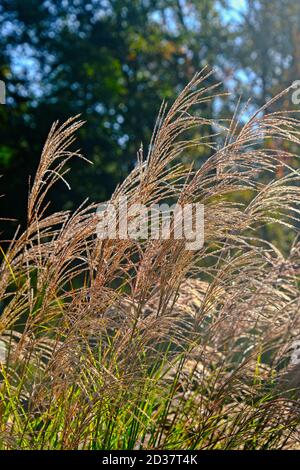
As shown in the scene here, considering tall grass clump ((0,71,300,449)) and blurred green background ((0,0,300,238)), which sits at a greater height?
blurred green background ((0,0,300,238))

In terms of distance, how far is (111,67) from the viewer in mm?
12984

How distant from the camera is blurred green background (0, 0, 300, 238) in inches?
489

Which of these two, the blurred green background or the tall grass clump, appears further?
the blurred green background

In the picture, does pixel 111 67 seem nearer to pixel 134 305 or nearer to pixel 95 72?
pixel 95 72

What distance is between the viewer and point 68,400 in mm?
2514

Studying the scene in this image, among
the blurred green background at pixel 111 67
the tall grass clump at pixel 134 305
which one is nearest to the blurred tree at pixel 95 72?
Result: the blurred green background at pixel 111 67

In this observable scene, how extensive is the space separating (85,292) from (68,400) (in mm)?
378

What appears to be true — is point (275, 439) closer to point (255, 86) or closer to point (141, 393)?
point (141, 393)

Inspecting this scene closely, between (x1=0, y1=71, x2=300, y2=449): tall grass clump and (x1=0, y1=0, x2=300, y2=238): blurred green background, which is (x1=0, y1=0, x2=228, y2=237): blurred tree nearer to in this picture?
(x1=0, y1=0, x2=300, y2=238): blurred green background

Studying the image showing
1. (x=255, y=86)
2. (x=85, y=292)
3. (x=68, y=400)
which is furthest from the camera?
(x=255, y=86)

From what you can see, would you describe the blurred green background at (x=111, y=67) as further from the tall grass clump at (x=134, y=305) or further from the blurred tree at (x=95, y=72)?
the tall grass clump at (x=134, y=305)

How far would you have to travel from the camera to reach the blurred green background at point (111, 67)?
12.4m

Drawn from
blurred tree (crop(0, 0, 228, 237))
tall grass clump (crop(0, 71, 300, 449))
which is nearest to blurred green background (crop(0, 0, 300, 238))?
blurred tree (crop(0, 0, 228, 237))
